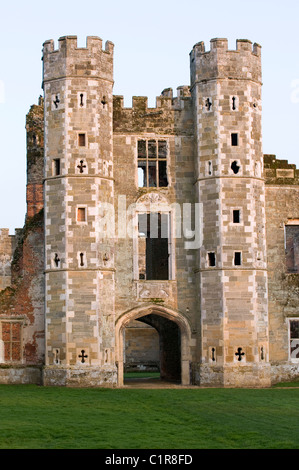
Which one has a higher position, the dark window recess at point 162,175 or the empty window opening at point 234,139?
the empty window opening at point 234,139

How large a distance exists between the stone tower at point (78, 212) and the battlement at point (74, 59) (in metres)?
0.04

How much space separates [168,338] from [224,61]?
11461 millimetres

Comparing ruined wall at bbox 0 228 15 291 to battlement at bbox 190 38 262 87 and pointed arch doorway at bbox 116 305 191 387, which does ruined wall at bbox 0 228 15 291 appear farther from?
battlement at bbox 190 38 262 87

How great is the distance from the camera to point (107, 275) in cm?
2809

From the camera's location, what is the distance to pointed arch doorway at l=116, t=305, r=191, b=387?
28.6 m

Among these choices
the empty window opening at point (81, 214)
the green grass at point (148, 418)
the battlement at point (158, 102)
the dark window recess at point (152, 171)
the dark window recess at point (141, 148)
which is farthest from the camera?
the dark window recess at point (152, 171)

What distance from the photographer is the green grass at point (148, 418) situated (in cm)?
1573

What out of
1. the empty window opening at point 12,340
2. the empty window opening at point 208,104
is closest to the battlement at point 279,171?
the empty window opening at point 208,104

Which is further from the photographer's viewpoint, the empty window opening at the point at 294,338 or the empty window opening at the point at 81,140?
the empty window opening at the point at 294,338

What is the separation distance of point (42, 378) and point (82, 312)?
2.82 metres

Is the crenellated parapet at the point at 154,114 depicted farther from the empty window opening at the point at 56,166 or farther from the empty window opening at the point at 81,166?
the empty window opening at the point at 56,166

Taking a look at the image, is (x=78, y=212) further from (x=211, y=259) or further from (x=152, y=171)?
(x=152, y=171)

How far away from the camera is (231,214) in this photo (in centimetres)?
2838
